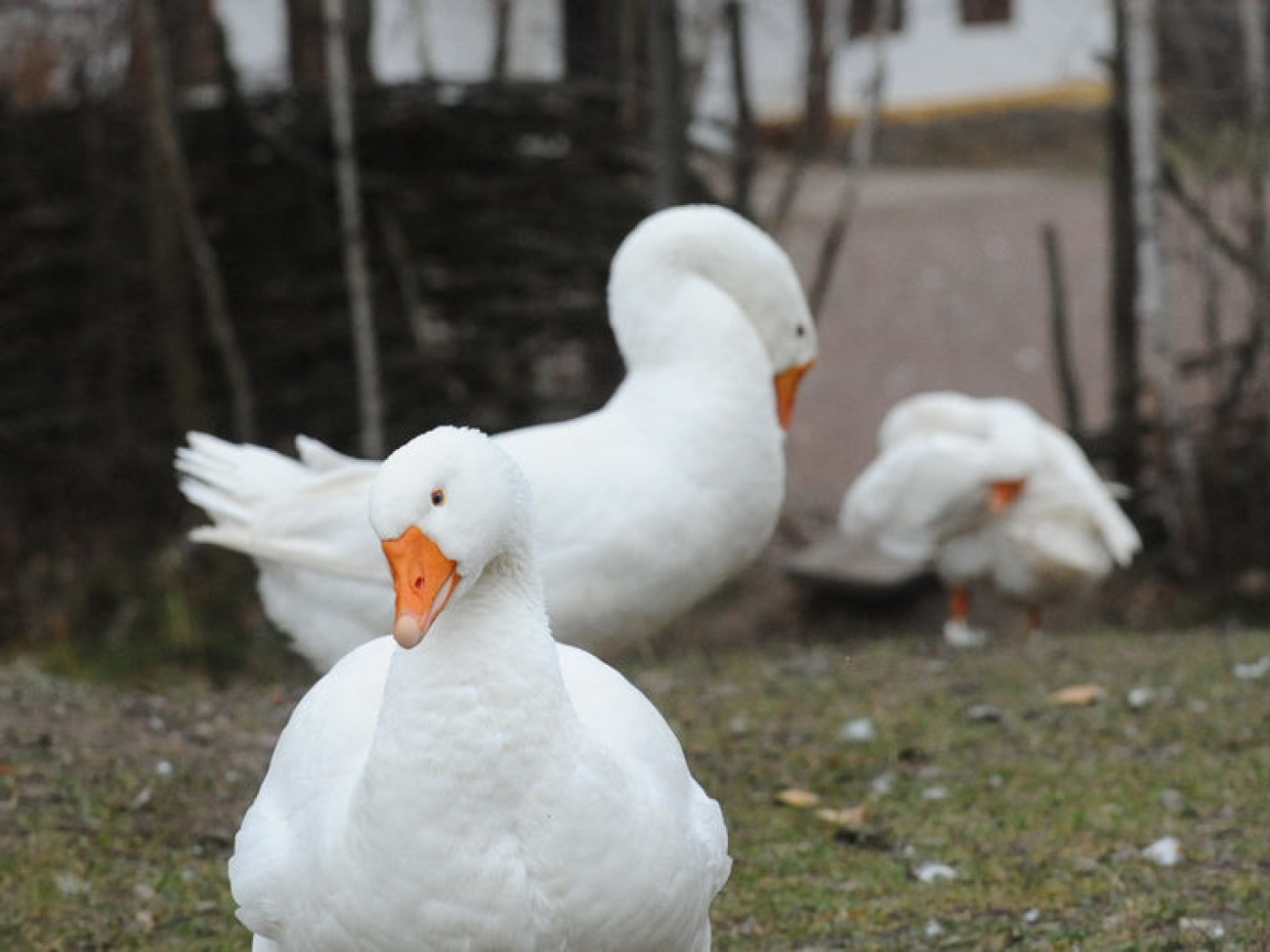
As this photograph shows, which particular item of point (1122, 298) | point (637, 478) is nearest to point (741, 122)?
point (1122, 298)

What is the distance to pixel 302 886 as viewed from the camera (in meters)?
3.42

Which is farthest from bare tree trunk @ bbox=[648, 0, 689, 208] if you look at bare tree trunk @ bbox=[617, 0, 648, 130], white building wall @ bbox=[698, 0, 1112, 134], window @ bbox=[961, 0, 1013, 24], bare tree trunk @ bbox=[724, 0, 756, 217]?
window @ bbox=[961, 0, 1013, 24]

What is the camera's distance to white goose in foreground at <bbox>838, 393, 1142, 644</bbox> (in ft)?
Result: 28.7

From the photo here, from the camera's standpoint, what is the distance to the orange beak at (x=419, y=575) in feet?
10.2

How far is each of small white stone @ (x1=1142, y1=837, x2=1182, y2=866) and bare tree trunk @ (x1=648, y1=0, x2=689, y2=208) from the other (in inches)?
205

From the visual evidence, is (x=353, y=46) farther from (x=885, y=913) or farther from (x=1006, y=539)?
(x=885, y=913)

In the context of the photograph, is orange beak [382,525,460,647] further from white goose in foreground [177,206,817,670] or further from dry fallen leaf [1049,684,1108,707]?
dry fallen leaf [1049,684,1108,707]

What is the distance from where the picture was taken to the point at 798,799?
19.3ft

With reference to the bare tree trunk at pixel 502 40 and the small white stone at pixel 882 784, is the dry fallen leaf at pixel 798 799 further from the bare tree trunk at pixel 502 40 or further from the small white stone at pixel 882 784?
the bare tree trunk at pixel 502 40

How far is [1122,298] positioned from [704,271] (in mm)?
5607

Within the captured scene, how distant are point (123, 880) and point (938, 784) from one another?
8.01 ft

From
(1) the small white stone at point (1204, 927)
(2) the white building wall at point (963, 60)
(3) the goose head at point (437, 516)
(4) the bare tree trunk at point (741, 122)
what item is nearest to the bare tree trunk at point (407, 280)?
(4) the bare tree trunk at point (741, 122)

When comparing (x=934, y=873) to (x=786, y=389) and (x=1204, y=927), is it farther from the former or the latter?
(x=786, y=389)

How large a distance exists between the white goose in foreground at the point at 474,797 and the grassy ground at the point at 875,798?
133 centimetres
